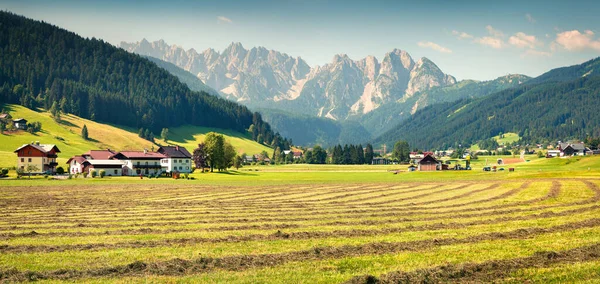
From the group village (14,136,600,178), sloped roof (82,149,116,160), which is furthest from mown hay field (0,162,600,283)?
sloped roof (82,149,116,160)

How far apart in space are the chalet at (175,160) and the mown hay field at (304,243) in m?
106

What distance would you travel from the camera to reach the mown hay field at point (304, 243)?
766 inches

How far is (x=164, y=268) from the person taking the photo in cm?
2027

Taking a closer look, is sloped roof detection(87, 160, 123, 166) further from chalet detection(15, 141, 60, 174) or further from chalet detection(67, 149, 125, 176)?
chalet detection(15, 141, 60, 174)

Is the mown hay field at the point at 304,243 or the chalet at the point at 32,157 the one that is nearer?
the mown hay field at the point at 304,243

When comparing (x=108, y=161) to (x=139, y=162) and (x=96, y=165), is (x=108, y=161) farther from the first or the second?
(x=139, y=162)

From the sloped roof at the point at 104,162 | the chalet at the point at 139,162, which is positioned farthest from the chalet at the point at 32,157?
the chalet at the point at 139,162

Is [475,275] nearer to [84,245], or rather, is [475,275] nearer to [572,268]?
[572,268]

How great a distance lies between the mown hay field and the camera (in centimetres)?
1947

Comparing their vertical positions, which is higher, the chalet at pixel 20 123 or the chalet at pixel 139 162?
the chalet at pixel 20 123

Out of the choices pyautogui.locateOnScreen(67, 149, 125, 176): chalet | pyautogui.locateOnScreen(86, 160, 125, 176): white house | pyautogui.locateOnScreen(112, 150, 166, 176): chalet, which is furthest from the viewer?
pyautogui.locateOnScreen(112, 150, 166, 176): chalet

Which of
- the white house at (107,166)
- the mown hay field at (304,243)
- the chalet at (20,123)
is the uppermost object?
the chalet at (20,123)

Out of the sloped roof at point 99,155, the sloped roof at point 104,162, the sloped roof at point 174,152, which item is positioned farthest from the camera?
the sloped roof at point 174,152

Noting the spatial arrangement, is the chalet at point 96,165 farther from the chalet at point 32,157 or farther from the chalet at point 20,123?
the chalet at point 20,123
